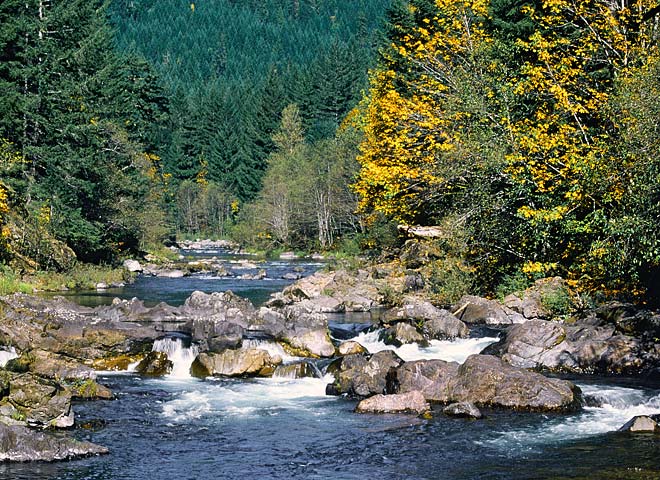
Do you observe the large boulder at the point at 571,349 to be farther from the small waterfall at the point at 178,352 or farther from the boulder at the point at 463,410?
the small waterfall at the point at 178,352

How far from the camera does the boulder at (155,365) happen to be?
78.0ft

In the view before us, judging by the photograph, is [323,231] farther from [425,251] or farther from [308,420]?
[308,420]

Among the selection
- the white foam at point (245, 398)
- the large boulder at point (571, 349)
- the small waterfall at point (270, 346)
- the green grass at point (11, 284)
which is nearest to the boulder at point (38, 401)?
the white foam at point (245, 398)

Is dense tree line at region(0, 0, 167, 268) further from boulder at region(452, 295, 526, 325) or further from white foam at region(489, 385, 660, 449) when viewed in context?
white foam at region(489, 385, 660, 449)

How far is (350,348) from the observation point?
84.1ft

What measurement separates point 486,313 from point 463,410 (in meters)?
11.6

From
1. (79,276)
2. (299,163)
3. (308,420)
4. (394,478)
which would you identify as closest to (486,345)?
(308,420)

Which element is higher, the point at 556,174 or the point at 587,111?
the point at 587,111

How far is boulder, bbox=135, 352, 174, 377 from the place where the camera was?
23.8 meters

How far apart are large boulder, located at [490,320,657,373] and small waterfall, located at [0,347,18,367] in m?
13.7

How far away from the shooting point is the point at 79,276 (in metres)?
43.8

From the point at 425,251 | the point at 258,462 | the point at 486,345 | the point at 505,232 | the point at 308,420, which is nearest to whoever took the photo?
the point at 258,462

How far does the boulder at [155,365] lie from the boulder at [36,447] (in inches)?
320

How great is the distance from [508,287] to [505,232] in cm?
214
